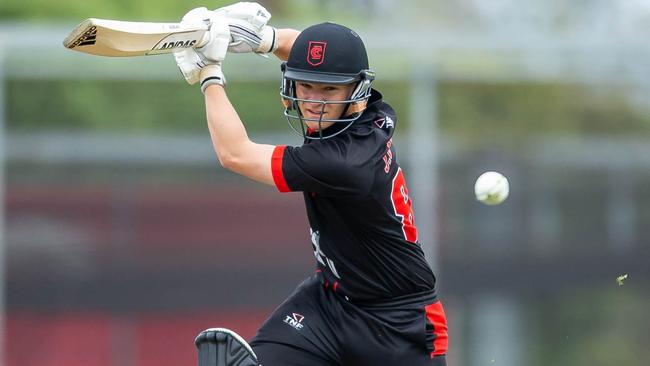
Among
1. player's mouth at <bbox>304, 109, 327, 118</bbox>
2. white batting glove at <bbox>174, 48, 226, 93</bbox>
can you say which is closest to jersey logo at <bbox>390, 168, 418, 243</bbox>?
player's mouth at <bbox>304, 109, 327, 118</bbox>

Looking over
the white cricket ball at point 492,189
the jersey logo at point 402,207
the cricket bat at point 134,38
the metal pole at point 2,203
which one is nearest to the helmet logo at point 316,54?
the cricket bat at point 134,38

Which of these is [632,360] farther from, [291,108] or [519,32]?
[291,108]

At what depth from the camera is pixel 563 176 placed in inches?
455

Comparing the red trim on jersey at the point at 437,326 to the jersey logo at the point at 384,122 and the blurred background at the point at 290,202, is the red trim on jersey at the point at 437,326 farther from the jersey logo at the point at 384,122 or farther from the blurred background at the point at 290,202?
the blurred background at the point at 290,202

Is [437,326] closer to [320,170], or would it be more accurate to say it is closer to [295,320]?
[295,320]

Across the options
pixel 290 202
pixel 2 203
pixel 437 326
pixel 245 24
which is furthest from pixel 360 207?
pixel 2 203

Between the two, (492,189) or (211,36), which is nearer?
(211,36)

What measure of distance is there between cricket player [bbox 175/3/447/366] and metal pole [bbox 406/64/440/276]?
18.5 ft

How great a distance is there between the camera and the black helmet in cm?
467

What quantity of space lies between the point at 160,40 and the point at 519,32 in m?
8.09

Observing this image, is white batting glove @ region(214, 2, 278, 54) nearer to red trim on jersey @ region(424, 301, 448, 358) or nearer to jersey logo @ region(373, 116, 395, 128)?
jersey logo @ region(373, 116, 395, 128)

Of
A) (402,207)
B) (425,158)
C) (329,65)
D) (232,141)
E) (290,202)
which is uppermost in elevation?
(329,65)

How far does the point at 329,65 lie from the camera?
4.68 metres

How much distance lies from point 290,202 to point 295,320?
6303 millimetres
